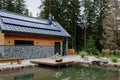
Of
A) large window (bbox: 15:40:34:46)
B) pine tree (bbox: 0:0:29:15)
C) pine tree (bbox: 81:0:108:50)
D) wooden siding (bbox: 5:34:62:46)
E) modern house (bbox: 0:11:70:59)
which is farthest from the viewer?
pine tree (bbox: 0:0:29:15)

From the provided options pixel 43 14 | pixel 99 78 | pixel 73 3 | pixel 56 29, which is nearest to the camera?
pixel 99 78

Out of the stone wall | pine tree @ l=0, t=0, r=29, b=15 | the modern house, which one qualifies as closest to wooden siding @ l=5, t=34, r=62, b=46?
the modern house

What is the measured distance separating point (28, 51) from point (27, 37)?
123 cm

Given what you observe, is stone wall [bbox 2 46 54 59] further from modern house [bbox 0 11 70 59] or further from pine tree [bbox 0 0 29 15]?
pine tree [bbox 0 0 29 15]

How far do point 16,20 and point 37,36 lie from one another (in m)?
2.37

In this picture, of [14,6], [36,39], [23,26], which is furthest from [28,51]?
[14,6]

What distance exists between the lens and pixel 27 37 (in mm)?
14617

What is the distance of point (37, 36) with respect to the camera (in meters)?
15.5

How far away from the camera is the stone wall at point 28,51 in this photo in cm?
1300

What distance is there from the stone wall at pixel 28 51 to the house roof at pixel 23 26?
1.32 meters

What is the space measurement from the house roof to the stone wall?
1.32m

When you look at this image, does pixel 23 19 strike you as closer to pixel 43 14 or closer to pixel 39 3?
pixel 43 14

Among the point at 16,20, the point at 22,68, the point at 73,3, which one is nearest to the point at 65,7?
the point at 73,3

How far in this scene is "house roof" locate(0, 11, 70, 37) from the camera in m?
13.2
